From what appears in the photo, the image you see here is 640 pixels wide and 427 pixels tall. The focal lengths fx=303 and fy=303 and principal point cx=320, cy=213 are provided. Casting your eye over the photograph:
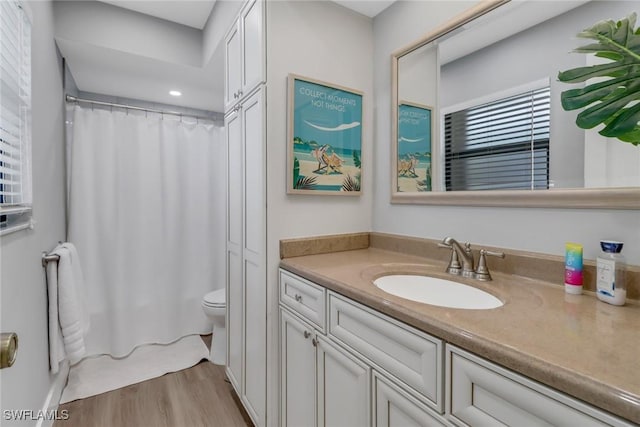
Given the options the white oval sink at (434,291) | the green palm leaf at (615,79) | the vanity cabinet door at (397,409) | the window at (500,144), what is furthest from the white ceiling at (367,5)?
the vanity cabinet door at (397,409)

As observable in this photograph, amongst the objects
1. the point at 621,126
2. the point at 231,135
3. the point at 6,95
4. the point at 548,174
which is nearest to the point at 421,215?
the point at 548,174

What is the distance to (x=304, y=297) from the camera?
4.09 feet

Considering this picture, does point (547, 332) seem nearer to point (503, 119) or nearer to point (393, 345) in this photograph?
point (393, 345)

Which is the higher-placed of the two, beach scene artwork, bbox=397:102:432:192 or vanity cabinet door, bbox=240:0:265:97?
vanity cabinet door, bbox=240:0:265:97

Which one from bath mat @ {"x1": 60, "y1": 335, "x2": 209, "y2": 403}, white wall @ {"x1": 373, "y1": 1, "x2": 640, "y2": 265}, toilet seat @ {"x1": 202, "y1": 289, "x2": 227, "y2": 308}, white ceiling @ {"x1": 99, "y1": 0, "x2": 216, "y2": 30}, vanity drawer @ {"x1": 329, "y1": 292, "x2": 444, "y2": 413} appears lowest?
bath mat @ {"x1": 60, "y1": 335, "x2": 209, "y2": 403}

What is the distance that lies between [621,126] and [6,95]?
1.85 meters

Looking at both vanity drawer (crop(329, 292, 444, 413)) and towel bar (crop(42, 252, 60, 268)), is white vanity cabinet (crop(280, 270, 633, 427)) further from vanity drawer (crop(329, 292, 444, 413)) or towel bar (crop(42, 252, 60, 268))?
towel bar (crop(42, 252, 60, 268))

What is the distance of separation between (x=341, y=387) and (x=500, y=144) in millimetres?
1094

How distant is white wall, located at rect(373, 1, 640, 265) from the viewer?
3.04 feet

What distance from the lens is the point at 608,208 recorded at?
90 centimetres

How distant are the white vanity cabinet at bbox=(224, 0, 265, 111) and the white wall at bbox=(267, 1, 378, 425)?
0.04 m

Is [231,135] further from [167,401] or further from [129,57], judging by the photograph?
[167,401]

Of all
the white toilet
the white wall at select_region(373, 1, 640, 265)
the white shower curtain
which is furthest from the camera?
the white shower curtain

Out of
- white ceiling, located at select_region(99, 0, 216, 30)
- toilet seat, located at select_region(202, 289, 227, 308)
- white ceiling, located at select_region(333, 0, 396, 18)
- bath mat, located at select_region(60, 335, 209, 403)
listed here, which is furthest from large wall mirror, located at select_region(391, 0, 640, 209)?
bath mat, located at select_region(60, 335, 209, 403)
